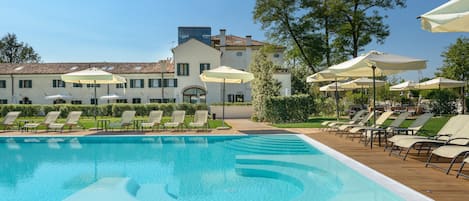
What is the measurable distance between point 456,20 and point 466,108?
26.2 metres

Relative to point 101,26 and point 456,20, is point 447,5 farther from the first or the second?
point 101,26

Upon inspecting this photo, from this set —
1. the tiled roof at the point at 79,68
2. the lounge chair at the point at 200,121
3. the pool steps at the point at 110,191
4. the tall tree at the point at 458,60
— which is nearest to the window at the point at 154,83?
the tiled roof at the point at 79,68

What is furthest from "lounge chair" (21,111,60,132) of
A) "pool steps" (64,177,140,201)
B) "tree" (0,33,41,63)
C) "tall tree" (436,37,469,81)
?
"tree" (0,33,41,63)

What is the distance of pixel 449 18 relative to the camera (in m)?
4.91

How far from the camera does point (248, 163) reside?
870 cm

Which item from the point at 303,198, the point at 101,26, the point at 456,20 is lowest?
the point at 303,198

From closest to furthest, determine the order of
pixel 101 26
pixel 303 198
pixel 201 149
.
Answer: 1. pixel 303 198
2. pixel 201 149
3. pixel 101 26

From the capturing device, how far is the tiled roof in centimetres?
3684

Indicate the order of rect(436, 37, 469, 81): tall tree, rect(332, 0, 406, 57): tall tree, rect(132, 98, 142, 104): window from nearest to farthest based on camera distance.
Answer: rect(332, 0, 406, 57): tall tree < rect(436, 37, 469, 81): tall tree < rect(132, 98, 142, 104): window

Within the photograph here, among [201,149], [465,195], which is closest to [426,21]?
[465,195]

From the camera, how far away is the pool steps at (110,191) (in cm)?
544

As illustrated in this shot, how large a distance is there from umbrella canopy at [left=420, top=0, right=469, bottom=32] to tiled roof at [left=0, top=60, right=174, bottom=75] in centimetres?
3232

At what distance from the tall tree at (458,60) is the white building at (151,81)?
19309 millimetres

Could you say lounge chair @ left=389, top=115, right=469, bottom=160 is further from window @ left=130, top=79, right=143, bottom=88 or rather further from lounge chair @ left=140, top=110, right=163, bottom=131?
window @ left=130, top=79, right=143, bottom=88
